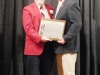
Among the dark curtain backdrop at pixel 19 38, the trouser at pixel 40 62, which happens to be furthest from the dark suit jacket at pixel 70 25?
the dark curtain backdrop at pixel 19 38

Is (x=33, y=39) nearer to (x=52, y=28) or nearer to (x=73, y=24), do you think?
(x=52, y=28)

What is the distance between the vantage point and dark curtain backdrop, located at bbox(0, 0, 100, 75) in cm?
200

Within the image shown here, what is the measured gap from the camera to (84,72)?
2.17 metres

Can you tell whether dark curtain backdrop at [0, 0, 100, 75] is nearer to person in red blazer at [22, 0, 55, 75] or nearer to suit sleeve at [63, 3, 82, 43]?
person in red blazer at [22, 0, 55, 75]

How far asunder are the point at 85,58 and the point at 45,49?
0.62 m

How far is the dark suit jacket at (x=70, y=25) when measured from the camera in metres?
1.54

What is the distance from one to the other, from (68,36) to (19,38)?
688mm

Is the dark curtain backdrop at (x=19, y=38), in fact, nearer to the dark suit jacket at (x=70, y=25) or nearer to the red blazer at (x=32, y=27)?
the red blazer at (x=32, y=27)

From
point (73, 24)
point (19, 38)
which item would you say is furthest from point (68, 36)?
point (19, 38)

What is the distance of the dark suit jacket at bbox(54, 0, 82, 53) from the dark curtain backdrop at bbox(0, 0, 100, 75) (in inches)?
21.2

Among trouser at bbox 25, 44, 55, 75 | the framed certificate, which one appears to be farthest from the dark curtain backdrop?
the framed certificate

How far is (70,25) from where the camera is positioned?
1584mm

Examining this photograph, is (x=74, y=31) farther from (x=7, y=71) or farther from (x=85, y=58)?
(x=7, y=71)

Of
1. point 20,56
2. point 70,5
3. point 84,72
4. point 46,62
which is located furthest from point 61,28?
point 84,72
